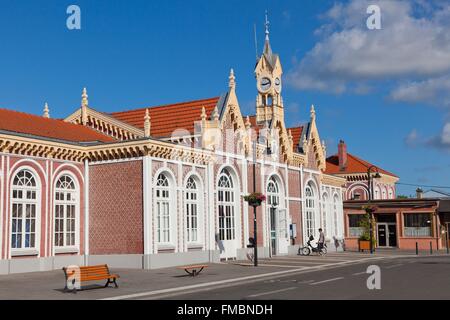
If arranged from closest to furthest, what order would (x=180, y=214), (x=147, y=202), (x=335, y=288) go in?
(x=335, y=288) → (x=147, y=202) → (x=180, y=214)

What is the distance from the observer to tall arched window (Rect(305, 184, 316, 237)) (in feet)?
136

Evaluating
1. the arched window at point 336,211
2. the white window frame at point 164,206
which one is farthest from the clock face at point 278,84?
the white window frame at point 164,206

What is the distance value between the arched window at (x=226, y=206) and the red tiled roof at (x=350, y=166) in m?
29.7

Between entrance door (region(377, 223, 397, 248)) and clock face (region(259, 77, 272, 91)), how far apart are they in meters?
17.8

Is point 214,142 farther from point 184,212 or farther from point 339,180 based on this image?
point 339,180

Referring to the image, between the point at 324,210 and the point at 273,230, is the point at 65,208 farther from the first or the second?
the point at 324,210

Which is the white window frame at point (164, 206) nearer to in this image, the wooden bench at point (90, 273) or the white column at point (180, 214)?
Result: the white column at point (180, 214)

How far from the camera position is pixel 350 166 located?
6291cm

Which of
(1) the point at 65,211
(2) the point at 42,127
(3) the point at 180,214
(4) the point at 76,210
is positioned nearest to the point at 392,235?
(3) the point at 180,214

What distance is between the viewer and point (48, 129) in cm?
2861

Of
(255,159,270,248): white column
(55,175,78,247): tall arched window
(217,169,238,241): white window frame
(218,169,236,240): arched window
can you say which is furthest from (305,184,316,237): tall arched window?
(55,175,78,247): tall arched window

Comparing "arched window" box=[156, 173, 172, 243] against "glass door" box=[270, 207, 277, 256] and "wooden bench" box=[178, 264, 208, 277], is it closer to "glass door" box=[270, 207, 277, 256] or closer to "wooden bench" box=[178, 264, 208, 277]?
"wooden bench" box=[178, 264, 208, 277]

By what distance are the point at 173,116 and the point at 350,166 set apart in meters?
34.0

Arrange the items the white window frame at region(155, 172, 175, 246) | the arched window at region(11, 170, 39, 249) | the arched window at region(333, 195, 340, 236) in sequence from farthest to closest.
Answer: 1. the arched window at region(333, 195, 340, 236)
2. the white window frame at region(155, 172, 175, 246)
3. the arched window at region(11, 170, 39, 249)
